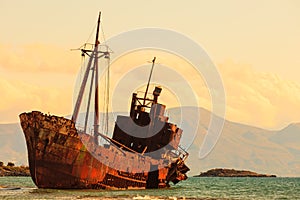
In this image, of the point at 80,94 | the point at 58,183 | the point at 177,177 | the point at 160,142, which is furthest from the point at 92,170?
the point at 177,177

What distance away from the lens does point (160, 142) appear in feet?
231

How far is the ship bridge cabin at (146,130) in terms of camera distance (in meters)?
70.2

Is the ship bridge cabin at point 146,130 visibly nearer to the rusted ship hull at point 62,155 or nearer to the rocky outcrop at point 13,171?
the rusted ship hull at point 62,155

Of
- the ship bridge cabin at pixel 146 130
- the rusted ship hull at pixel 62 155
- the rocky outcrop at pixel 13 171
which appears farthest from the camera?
the rocky outcrop at pixel 13 171

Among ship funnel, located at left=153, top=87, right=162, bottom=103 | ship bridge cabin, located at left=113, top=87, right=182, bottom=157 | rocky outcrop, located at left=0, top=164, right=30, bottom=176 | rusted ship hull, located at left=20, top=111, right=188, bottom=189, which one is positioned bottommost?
rusted ship hull, located at left=20, top=111, right=188, bottom=189

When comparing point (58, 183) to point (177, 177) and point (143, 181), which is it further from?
point (177, 177)

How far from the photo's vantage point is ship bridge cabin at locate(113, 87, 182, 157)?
230 feet

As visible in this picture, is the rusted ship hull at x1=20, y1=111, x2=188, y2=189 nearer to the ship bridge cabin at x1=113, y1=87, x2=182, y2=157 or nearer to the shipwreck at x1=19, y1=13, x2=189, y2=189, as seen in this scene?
the shipwreck at x1=19, y1=13, x2=189, y2=189

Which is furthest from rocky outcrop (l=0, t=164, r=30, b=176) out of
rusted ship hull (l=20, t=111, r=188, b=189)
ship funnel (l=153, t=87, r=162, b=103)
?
rusted ship hull (l=20, t=111, r=188, b=189)

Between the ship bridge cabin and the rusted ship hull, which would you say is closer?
the rusted ship hull

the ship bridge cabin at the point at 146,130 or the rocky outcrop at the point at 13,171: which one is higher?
the rocky outcrop at the point at 13,171

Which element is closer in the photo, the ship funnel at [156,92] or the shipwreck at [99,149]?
the shipwreck at [99,149]

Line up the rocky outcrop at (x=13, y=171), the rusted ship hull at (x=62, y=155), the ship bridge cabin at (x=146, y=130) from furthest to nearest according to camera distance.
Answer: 1. the rocky outcrop at (x=13, y=171)
2. the ship bridge cabin at (x=146, y=130)
3. the rusted ship hull at (x=62, y=155)

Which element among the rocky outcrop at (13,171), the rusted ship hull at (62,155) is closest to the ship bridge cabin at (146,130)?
the rusted ship hull at (62,155)
